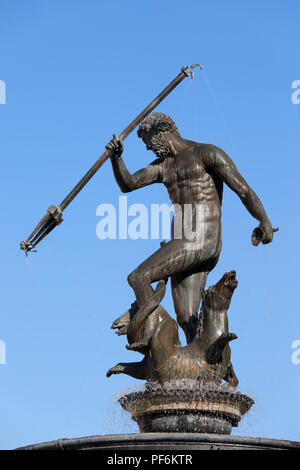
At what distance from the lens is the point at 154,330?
1345cm

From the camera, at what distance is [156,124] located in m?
15.0

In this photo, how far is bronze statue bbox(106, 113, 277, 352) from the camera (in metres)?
14.0

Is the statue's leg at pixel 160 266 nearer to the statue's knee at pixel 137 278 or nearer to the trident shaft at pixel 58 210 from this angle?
the statue's knee at pixel 137 278

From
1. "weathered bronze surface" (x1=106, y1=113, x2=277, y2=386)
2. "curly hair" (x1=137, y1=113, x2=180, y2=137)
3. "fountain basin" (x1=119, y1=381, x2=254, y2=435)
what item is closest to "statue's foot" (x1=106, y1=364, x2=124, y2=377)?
"weathered bronze surface" (x1=106, y1=113, x2=277, y2=386)

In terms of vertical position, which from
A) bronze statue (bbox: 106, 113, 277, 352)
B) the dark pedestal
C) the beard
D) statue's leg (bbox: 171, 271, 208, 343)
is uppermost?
the beard

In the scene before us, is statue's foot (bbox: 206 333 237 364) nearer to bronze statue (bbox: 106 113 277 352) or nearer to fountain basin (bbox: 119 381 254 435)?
fountain basin (bbox: 119 381 254 435)

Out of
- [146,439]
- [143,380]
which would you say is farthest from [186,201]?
[146,439]

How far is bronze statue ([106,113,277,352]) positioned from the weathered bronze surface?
0.01m

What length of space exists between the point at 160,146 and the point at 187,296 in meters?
2.39

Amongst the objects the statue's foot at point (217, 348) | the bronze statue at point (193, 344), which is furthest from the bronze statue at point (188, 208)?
the statue's foot at point (217, 348)

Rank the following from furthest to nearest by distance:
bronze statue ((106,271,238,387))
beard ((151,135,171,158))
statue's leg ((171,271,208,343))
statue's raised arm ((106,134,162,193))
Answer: beard ((151,135,171,158)) → statue's raised arm ((106,134,162,193)) → statue's leg ((171,271,208,343)) → bronze statue ((106,271,238,387))

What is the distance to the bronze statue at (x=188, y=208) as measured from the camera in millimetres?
14031

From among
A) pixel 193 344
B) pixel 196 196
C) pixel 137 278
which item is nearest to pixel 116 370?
pixel 193 344

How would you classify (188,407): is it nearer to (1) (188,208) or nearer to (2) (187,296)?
(2) (187,296)
